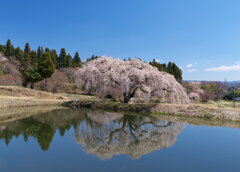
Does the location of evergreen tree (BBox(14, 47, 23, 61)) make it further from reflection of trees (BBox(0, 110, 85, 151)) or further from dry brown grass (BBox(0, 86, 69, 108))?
reflection of trees (BBox(0, 110, 85, 151))

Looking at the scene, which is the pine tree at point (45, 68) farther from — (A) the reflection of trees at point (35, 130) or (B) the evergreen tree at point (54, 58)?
(A) the reflection of trees at point (35, 130)

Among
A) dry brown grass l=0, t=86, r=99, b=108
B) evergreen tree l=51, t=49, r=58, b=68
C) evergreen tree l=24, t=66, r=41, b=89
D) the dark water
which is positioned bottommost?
the dark water

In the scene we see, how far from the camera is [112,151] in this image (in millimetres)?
8492

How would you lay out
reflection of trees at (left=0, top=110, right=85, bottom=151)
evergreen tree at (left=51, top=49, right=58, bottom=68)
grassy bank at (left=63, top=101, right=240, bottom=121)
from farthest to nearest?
evergreen tree at (left=51, top=49, right=58, bottom=68) → grassy bank at (left=63, top=101, right=240, bottom=121) → reflection of trees at (left=0, top=110, right=85, bottom=151)

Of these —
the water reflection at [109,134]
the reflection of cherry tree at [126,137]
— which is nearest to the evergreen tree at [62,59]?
the water reflection at [109,134]

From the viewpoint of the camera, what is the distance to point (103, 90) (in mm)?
22625

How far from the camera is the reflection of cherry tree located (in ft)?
28.4

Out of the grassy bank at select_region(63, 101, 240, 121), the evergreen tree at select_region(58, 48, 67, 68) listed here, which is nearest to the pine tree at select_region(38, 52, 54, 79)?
the grassy bank at select_region(63, 101, 240, 121)

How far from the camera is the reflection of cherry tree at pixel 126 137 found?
28.4 feet

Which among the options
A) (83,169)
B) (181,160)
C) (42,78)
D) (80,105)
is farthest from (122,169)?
(42,78)

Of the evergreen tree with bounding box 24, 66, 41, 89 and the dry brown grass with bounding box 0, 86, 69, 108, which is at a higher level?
the evergreen tree with bounding box 24, 66, 41, 89

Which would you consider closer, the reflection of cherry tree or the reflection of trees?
the reflection of cherry tree

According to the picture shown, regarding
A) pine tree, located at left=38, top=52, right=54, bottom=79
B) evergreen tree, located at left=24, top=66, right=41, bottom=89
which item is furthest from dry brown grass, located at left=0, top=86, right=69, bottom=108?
pine tree, located at left=38, top=52, right=54, bottom=79

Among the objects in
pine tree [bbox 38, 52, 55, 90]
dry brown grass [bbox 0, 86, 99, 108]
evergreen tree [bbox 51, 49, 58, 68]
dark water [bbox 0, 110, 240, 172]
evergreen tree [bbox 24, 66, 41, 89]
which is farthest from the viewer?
evergreen tree [bbox 51, 49, 58, 68]
